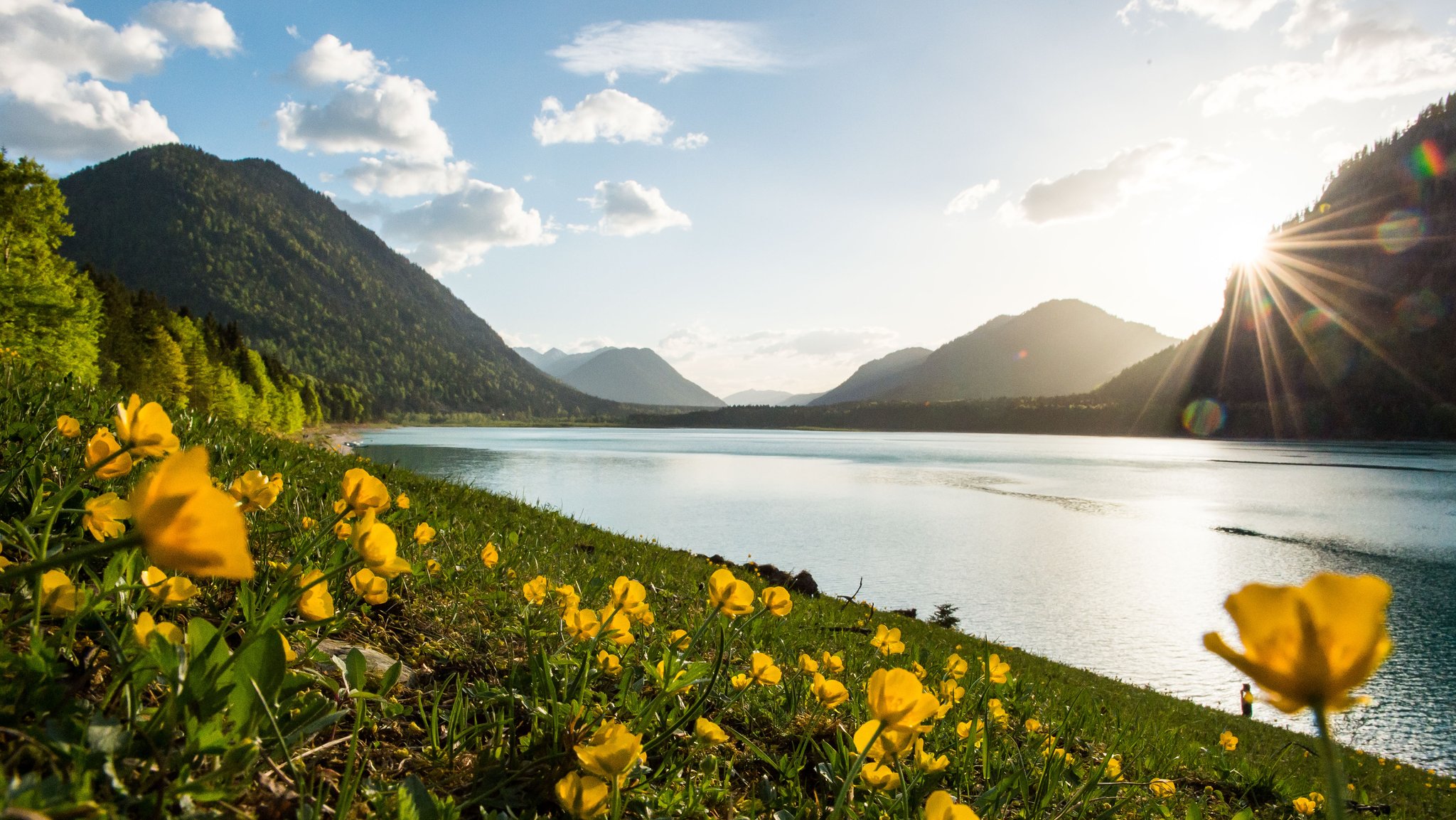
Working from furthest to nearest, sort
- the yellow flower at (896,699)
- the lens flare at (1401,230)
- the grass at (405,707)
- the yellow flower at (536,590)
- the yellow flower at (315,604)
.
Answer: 1. the lens flare at (1401,230)
2. the yellow flower at (536,590)
3. the yellow flower at (315,604)
4. the yellow flower at (896,699)
5. the grass at (405,707)

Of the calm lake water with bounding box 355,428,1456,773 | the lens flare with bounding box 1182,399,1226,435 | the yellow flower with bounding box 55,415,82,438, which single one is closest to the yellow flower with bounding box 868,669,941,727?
the yellow flower with bounding box 55,415,82,438

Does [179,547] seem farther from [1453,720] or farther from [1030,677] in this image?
[1453,720]

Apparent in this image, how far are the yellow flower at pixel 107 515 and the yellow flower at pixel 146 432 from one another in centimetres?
20

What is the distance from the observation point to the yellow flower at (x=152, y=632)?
1155mm

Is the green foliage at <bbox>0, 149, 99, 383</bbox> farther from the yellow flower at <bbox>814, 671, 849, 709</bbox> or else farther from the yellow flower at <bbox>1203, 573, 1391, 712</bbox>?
the yellow flower at <bbox>1203, 573, 1391, 712</bbox>

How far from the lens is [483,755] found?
1.58 meters

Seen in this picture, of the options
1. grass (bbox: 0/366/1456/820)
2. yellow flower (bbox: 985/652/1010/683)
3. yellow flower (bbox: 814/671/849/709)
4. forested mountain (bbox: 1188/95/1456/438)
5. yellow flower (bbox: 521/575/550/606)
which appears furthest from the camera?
forested mountain (bbox: 1188/95/1456/438)

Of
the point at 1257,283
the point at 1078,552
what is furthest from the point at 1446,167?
the point at 1078,552

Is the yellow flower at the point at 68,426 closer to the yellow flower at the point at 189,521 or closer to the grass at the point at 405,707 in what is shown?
the grass at the point at 405,707

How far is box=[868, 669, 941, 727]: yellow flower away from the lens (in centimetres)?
133

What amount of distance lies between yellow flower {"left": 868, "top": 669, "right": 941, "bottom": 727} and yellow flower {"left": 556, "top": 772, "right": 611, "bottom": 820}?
540 millimetres

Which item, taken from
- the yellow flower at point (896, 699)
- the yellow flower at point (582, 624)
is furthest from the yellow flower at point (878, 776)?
the yellow flower at point (582, 624)

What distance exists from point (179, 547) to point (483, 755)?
3.55ft

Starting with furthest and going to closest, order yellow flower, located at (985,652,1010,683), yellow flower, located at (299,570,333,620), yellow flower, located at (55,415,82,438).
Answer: yellow flower, located at (985,652,1010,683)
yellow flower, located at (55,415,82,438)
yellow flower, located at (299,570,333,620)
